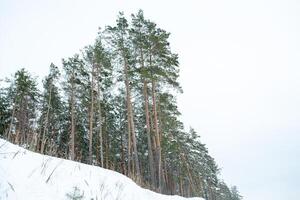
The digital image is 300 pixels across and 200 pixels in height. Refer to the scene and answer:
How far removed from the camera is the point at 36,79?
90.6 feet

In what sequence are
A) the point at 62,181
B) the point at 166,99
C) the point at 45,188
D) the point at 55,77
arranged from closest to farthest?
the point at 45,188 < the point at 62,181 < the point at 166,99 < the point at 55,77

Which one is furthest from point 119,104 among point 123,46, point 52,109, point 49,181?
point 49,181

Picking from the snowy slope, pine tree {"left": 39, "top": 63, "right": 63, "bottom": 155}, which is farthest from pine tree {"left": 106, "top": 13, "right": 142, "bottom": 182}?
the snowy slope

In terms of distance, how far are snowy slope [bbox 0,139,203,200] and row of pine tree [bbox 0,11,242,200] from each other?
23.8ft

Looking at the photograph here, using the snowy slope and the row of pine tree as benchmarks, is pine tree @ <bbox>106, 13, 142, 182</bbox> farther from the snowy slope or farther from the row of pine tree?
the snowy slope

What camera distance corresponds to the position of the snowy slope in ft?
6.64

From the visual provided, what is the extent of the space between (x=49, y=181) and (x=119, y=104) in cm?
2666

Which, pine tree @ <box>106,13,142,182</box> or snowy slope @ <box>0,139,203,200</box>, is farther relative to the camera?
pine tree @ <box>106,13,142,182</box>

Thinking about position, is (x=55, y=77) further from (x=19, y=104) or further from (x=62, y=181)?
(x=62, y=181)

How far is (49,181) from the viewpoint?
8.69ft

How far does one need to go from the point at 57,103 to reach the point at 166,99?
13608 millimetres

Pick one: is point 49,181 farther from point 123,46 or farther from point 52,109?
point 52,109

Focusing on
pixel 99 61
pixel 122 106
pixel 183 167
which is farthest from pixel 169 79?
pixel 183 167

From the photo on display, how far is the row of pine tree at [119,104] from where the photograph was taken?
18047 millimetres
